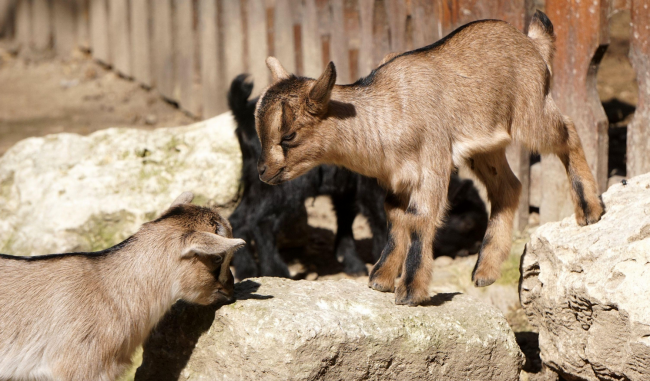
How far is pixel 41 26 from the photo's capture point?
39.9 feet

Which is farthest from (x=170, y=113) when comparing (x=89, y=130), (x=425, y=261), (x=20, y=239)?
(x=425, y=261)

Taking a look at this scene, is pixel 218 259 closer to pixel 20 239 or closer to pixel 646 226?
pixel 646 226

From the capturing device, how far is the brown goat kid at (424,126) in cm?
430

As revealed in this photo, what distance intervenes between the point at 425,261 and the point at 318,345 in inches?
34.3

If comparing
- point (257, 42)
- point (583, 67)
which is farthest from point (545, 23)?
point (257, 42)

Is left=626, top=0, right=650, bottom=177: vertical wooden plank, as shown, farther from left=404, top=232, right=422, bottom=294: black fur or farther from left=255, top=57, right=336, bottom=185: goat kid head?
left=255, top=57, right=336, bottom=185: goat kid head

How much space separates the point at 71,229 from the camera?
6.36m

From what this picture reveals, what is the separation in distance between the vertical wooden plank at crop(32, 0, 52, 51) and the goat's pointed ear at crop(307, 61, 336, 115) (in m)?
9.08

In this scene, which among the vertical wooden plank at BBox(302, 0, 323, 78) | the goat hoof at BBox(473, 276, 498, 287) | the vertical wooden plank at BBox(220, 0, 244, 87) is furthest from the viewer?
the vertical wooden plank at BBox(220, 0, 244, 87)

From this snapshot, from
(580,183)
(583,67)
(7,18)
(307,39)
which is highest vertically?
(7,18)

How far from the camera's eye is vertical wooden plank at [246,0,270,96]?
848 centimetres

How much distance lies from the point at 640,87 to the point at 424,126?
2057 millimetres

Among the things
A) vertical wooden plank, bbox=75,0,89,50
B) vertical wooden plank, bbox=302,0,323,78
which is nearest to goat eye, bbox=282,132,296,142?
vertical wooden plank, bbox=302,0,323,78

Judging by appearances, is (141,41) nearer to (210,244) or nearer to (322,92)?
(322,92)
